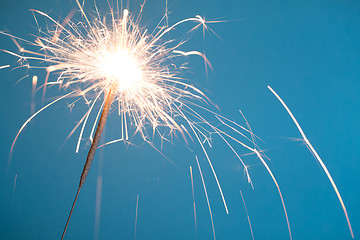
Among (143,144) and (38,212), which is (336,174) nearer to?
(143,144)

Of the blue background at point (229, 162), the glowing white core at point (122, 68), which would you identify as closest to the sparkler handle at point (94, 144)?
the glowing white core at point (122, 68)

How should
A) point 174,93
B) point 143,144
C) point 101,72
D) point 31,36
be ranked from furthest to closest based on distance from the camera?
point 31,36 < point 143,144 < point 174,93 < point 101,72

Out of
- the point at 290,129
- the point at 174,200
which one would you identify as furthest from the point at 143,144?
the point at 290,129

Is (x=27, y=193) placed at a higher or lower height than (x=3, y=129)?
lower

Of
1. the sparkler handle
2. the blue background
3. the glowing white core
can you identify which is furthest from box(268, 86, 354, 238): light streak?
the sparkler handle

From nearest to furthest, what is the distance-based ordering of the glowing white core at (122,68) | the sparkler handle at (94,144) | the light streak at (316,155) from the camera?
1. the sparkler handle at (94,144)
2. the glowing white core at (122,68)
3. the light streak at (316,155)

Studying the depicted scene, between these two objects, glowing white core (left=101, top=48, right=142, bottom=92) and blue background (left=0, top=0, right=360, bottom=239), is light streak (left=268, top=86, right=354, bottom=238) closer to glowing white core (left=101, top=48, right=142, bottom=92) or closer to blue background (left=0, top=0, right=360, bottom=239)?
blue background (left=0, top=0, right=360, bottom=239)

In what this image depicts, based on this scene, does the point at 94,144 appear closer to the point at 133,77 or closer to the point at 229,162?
the point at 133,77

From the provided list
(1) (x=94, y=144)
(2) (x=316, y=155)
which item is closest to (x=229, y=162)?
(2) (x=316, y=155)

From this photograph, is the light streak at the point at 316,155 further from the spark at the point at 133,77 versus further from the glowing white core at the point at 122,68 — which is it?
Result: the glowing white core at the point at 122,68
